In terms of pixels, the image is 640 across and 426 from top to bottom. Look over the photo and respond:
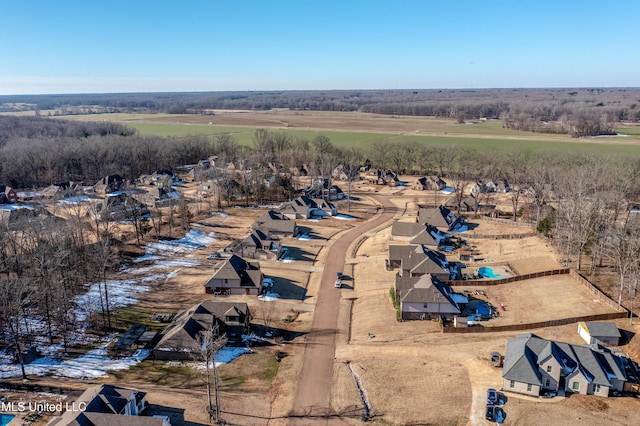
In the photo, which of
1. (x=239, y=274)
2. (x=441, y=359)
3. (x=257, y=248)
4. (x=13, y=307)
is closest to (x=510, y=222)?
(x=257, y=248)

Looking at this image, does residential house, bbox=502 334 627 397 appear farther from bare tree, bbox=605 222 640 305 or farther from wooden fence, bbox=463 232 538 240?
wooden fence, bbox=463 232 538 240

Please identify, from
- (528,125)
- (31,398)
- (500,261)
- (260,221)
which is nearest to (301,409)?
(31,398)

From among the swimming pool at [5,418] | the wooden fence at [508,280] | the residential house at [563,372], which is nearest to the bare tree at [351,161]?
the wooden fence at [508,280]

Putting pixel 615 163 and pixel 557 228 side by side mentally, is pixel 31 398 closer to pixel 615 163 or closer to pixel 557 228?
pixel 557 228

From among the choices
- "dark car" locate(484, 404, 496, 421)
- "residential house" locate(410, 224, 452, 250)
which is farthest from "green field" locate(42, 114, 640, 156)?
"dark car" locate(484, 404, 496, 421)

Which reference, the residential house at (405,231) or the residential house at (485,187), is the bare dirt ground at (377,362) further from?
the residential house at (485,187)

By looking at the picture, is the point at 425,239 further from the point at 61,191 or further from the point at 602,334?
the point at 61,191
